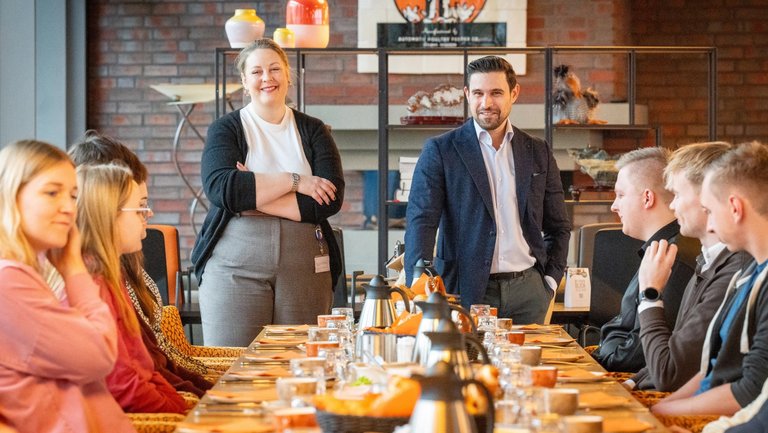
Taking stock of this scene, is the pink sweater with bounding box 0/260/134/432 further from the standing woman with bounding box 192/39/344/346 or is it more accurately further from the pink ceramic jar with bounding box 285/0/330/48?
the pink ceramic jar with bounding box 285/0/330/48

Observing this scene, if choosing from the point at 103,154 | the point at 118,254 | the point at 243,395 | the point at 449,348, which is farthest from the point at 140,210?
the point at 449,348

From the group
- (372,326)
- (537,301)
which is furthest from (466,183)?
(372,326)

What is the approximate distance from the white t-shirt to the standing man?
1.47 feet

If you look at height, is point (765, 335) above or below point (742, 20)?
below

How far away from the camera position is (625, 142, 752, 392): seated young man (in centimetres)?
271

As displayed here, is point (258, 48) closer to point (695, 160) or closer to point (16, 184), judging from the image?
point (695, 160)

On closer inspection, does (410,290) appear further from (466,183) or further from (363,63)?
(363,63)

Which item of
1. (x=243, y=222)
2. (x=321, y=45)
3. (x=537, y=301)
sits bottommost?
(x=537, y=301)

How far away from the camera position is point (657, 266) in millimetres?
2936

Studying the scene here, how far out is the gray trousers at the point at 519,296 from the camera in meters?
4.02

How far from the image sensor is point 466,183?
4047mm

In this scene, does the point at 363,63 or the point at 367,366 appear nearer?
the point at 367,366

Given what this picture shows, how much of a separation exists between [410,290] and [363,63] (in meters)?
5.09

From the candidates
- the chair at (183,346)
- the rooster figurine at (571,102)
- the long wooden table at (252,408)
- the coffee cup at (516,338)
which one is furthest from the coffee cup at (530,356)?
the rooster figurine at (571,102)
